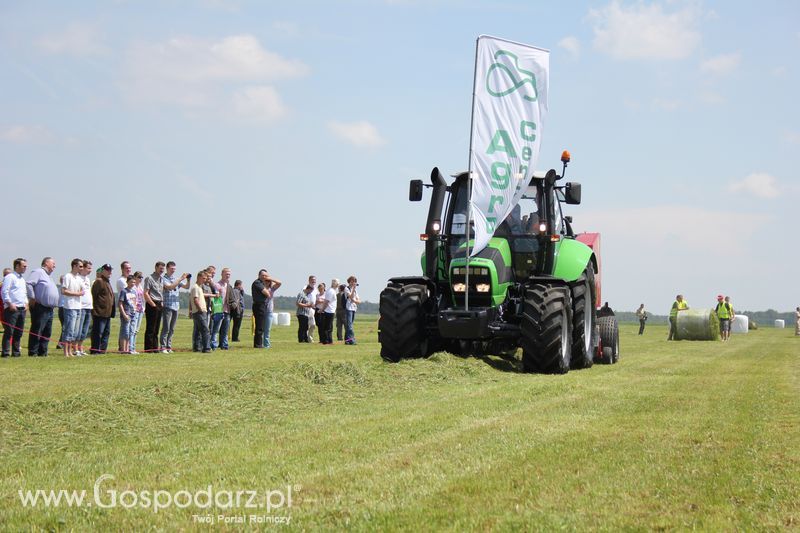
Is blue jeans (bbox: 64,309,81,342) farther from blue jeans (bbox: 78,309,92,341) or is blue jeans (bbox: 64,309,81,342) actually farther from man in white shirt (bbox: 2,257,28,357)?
man in white shirt (bbox: 2,257,28,357)

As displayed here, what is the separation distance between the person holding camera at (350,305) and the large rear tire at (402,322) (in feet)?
32.9

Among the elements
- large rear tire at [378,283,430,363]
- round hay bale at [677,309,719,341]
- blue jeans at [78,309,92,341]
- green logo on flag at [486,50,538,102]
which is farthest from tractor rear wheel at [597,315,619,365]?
round hay bale at [677,309,719,341]

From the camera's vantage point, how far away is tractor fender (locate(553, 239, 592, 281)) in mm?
14133

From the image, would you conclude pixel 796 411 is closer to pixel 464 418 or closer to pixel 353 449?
pixel 464 418

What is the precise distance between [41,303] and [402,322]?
7554 millimetres

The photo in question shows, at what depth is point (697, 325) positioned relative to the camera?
96.7ft

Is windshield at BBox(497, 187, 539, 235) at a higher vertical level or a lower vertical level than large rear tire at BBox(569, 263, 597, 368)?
higher

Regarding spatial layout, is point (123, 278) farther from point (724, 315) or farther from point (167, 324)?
point (724, 315)

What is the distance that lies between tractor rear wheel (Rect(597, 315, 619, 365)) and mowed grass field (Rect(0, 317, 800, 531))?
5458 mm

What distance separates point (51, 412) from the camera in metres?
7.53

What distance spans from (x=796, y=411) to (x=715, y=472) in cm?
359

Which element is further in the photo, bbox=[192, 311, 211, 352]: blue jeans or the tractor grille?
bbox=[192, 311, 211, 352]: blue jeans

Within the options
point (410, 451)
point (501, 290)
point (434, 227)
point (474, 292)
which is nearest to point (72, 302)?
point (434, 227)

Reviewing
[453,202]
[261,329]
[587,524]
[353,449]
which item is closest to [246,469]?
[353,449]
